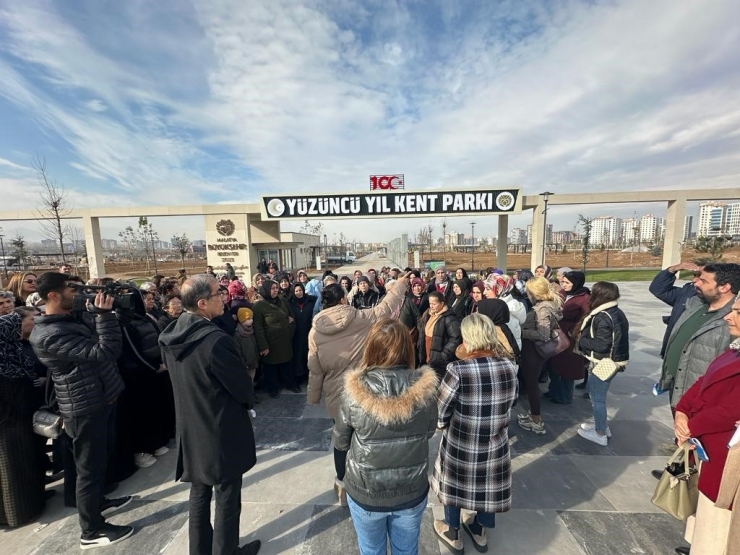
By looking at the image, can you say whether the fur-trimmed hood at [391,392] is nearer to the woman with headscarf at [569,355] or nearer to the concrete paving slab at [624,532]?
the concrete paving slab at [624,532]

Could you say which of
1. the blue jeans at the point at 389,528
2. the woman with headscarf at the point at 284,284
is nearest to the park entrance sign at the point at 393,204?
the woman with headscarf at the point at 284,284

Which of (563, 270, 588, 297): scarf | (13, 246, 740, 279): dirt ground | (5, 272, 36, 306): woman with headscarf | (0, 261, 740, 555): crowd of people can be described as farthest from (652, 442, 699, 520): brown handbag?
(13, 246, 740, 279): dirt ground

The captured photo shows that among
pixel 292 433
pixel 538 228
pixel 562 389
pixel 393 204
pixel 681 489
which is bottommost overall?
→ pixel 292 433

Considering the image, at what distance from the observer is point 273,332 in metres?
4.70

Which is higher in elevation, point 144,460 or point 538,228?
point 538,228

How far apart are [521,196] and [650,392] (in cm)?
1007

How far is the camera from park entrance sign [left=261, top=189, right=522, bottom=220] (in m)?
13.2

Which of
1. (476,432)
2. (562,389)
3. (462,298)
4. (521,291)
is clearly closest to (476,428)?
(476,432)

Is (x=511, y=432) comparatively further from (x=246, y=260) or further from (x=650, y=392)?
(x=246, y=260)

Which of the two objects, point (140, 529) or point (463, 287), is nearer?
point (140, 529)

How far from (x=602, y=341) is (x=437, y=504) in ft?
7.85

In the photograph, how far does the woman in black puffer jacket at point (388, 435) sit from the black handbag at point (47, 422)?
7.75 feet

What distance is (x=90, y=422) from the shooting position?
7.69 feet

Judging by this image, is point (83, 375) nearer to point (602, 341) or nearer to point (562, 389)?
point (602, 341)
